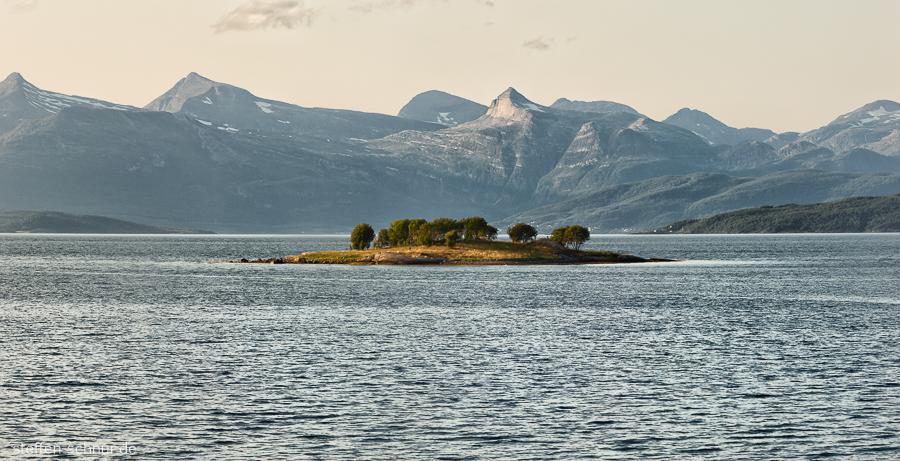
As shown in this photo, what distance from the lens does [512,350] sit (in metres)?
62.8

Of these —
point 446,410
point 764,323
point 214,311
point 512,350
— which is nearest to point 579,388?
point 446,410

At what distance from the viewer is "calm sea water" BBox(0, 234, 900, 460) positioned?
34906mm

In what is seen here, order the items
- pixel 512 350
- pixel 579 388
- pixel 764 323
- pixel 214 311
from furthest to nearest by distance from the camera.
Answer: pixel 214 311, pixel 764 323, pixel 512 350, pixel 579 388

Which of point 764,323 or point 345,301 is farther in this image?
point 345,301

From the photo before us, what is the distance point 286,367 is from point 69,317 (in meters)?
45.2

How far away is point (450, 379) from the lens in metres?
49.8

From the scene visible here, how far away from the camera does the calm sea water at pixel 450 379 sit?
3491 centimetres

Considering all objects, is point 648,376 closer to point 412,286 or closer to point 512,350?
point 512,350

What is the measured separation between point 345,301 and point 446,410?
6992 centimetres

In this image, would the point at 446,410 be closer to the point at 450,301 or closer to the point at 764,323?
the point at 764,323

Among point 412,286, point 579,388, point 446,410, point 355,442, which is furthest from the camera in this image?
point 412,286

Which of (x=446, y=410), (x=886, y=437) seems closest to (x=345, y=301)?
(x=446, y=410)

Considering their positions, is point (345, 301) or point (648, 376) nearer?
point (648, 376)

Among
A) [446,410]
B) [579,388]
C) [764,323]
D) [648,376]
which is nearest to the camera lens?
[446,410]
